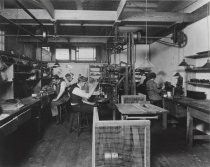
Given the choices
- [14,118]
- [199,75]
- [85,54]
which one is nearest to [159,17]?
[199,75]

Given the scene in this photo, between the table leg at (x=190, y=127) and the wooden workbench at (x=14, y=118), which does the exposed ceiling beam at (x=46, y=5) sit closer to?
the wooden workbench at (x=14, y=118)

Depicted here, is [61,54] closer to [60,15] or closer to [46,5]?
[60,15]

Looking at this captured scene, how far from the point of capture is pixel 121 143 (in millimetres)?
2643

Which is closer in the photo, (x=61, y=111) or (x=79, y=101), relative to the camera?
(x=79, y=101)

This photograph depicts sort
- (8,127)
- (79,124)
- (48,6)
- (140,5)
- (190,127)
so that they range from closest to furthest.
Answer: (8,127)
(190,127)
(48,6)
(79,124)
(140,5)

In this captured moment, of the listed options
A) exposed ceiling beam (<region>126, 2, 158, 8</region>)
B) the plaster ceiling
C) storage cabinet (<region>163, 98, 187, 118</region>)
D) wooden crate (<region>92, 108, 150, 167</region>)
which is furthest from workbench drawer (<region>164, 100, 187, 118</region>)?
wooden crate (<region>92, 108, 150, 167</region>)

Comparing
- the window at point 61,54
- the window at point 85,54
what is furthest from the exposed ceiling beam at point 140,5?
the window at point 61,54

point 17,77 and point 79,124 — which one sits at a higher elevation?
point 17,77

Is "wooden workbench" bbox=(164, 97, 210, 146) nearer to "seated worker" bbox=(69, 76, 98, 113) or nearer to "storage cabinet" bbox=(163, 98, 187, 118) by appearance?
"storage cabinet" bbox=(163, 98, 187, 118)

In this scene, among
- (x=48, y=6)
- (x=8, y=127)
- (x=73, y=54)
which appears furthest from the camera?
(x=73, y=54)

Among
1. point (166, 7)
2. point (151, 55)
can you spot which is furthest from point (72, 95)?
point (151, 55)

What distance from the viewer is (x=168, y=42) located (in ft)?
25.7

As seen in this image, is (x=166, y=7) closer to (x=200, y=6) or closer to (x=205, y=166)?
(x=200, y=6)

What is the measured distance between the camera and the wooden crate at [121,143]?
2480 mm
